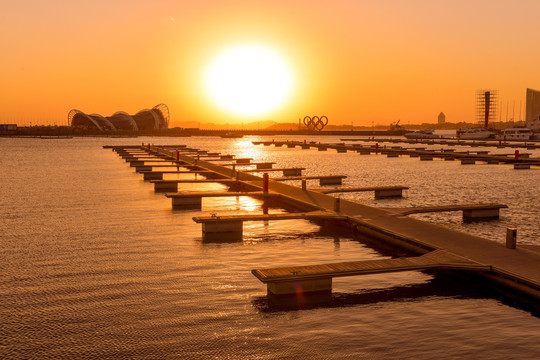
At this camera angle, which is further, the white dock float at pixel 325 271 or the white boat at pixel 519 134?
the white boat at pixel 519 134

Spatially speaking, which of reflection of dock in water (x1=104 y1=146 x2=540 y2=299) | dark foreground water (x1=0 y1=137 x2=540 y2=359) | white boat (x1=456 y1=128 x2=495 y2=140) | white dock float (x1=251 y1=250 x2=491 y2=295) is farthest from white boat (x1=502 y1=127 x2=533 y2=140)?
white dock float (x1=251 y1=250 x2=491 y2=295)

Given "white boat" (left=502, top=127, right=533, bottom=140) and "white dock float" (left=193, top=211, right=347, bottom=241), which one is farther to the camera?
"white boat" (left=502, top=127, right=533, bottom=140)

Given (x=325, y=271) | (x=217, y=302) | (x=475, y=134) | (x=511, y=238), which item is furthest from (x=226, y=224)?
(x=475, y=134)

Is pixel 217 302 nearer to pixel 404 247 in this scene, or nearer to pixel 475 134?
pixel 404 247

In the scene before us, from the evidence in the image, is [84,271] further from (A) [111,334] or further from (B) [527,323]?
(B) [527,323]

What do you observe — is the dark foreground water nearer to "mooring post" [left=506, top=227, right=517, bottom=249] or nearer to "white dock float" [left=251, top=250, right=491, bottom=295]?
"white dock float" [left=251, top=250, right=491, bottom=295]

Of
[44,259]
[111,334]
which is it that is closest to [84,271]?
[44,259]

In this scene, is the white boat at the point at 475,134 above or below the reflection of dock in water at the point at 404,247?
above

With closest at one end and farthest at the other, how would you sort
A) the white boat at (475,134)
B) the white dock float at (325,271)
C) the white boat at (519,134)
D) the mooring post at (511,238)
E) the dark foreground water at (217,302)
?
the dark foreground water at (217,302) → the white dock float at (325,271) → the mooring post at (511,238) → the white boat at (519,134) → the white boat at (475,134)

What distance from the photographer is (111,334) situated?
1223cm

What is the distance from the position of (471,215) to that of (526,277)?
44.4 feet

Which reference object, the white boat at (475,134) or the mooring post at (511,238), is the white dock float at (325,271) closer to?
the mooring post at (511,238)

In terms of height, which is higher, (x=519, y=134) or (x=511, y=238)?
(x=519, y=134)

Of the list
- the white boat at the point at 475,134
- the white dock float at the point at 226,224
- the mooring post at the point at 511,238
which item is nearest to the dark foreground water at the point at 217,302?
the white dock float at the point at 226,224
